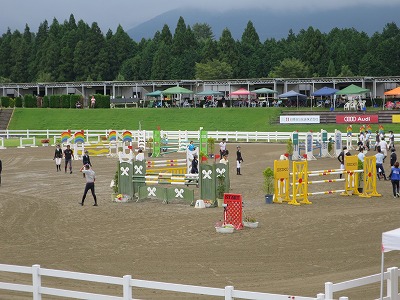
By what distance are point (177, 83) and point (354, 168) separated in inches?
2285

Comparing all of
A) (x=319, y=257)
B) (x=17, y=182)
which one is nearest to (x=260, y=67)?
(x=17, y=182)

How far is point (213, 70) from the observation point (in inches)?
3656

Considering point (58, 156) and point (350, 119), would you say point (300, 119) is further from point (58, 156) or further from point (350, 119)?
point (58, 156)

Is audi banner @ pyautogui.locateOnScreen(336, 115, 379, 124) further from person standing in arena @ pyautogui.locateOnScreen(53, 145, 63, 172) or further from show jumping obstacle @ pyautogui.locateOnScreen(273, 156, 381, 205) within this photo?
show jumping obstacle @ pyautogui.locateOnScreen(273, 156, 381, 205)

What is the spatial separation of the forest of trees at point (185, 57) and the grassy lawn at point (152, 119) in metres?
21.1

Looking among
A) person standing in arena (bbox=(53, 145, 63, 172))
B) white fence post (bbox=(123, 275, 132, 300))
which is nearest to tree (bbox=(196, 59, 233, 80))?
person standing in arena (bbox=(53, 145, 63, 172))

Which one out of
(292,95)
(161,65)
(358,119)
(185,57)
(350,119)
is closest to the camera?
(358,119)

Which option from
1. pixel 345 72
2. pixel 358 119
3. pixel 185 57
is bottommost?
pixel 358 119

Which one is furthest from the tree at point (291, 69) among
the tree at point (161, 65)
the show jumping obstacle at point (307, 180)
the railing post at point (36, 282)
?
the railing post at point (36, 282)

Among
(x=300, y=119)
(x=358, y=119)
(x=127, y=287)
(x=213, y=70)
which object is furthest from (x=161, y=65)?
(x=127, y=287)

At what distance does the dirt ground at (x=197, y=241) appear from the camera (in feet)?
47.4

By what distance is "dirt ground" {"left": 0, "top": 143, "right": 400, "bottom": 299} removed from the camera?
1445 cm

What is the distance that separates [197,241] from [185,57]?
86734 millimetres

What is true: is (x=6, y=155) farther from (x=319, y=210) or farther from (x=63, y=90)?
(x=63, y=90)
